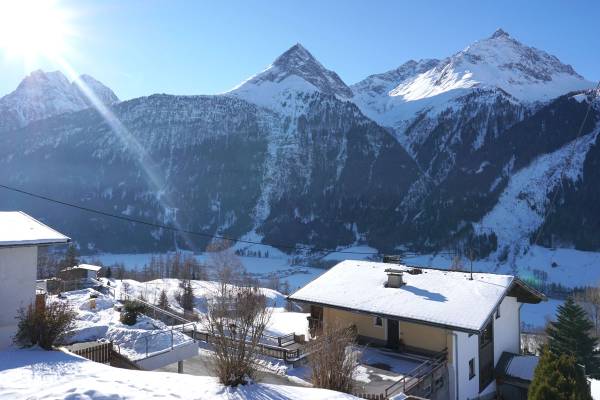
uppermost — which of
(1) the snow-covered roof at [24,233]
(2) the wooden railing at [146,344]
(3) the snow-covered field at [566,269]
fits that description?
(1) the snow-covered roof at [24,233]

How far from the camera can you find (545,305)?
136875 millimetres

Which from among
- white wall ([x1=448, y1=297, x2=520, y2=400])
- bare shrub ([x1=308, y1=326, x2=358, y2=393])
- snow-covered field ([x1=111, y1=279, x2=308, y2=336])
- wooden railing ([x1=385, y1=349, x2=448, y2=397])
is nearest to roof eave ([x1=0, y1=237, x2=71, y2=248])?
bare shrub ([x1=308, y1=326, x2=358, y2=393])

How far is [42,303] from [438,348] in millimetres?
17816

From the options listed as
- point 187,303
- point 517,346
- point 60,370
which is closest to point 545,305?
point 187,303

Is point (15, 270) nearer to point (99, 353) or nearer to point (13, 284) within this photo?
point (13, 284)

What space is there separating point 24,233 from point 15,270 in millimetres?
1510

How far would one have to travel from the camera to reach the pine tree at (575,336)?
145 ft

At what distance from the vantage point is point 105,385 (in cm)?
1109

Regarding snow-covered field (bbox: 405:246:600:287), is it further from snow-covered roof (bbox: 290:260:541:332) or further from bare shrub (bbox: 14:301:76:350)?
bare shrub (bbox: 14:301:76:350)

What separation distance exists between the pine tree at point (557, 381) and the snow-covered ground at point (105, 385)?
7.06 meters

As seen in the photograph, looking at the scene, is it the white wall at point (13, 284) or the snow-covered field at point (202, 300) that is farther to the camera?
the snow-covered field at point (202, 300)

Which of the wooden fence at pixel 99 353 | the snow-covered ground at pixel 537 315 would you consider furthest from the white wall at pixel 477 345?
the snow-covered ground at pixel 537 315

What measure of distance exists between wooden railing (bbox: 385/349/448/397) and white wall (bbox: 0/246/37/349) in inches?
559

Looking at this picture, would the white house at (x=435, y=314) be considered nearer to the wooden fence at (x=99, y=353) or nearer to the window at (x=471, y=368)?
the window at (x=471, y=368)
